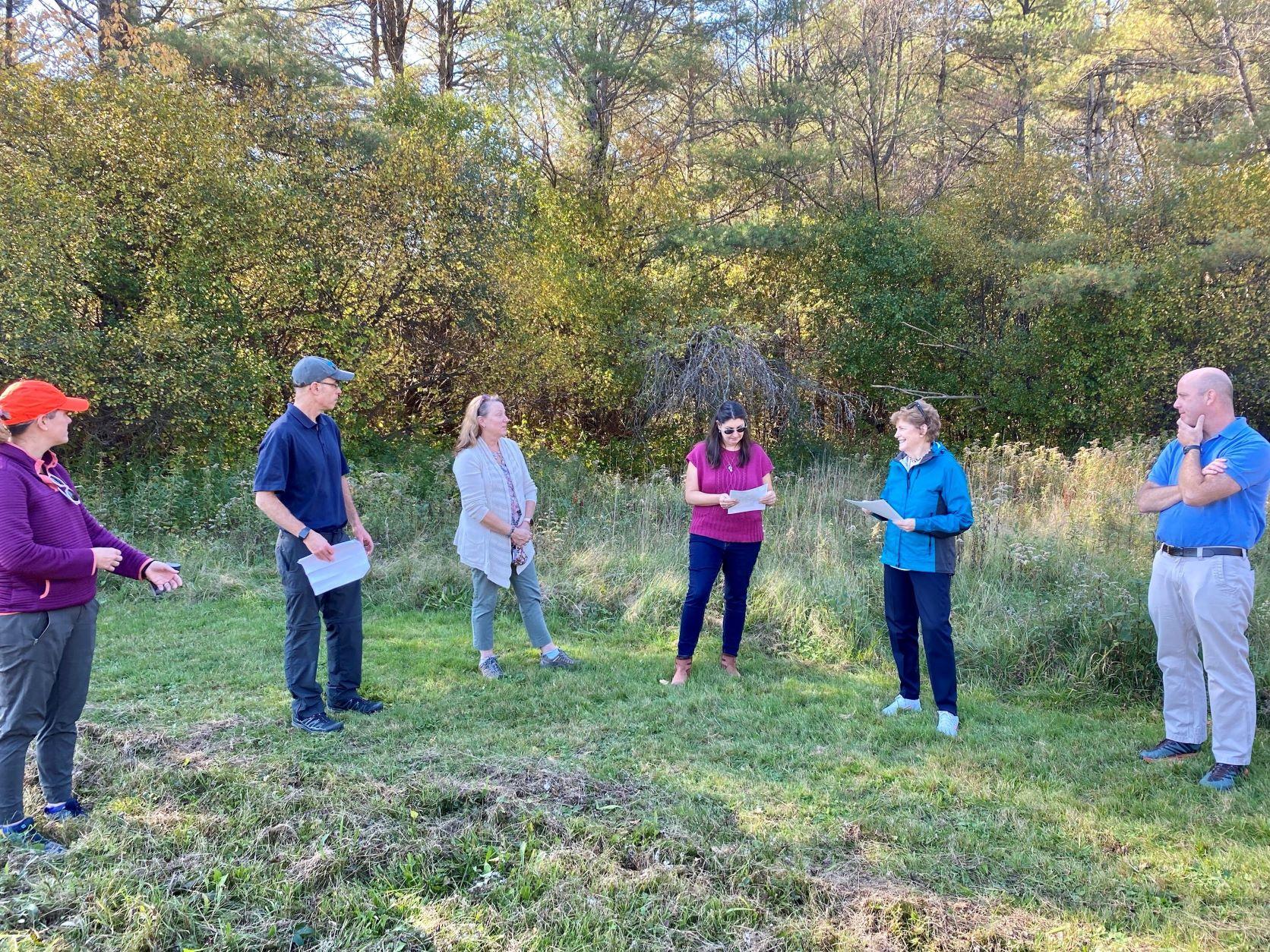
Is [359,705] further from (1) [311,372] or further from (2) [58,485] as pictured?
(2) [58,485]

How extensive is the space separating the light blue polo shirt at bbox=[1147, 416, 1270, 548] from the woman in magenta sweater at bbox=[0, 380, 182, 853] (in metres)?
4.56

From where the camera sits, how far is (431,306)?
12305 mm

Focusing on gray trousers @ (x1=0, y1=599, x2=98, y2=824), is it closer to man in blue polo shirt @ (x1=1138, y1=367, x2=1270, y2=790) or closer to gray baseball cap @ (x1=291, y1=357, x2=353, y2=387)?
gray baseball cap @ (x1=291, y1=357, x2=353, y2=387)

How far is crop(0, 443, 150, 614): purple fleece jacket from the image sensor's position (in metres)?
2.81

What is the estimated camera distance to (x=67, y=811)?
312 cm

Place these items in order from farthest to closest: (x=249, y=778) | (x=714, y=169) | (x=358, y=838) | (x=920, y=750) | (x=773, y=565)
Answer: (x=714, y=169) → (x=773, y=565) → (x=920, y=750) → (x=249, y=778) → (x=358, y=838)

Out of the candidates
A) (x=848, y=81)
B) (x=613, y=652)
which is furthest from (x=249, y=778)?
(x=848, y=81)

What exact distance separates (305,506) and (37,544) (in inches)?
52.9

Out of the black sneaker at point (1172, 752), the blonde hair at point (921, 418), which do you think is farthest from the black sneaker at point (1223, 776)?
the blonde hair at point (921, 418)

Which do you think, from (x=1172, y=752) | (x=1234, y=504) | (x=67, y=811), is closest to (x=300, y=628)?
(x=67, y=811)

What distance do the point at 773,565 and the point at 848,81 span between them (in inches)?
490

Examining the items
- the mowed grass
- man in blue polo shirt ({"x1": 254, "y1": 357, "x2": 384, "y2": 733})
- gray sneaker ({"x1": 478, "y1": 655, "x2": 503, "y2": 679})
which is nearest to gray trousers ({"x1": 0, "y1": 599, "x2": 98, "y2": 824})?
the mowed grass

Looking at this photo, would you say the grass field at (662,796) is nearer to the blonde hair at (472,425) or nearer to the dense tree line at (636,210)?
the blonde hair at (472,425)

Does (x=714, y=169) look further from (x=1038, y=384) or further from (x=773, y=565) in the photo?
(x=773, y=565)
